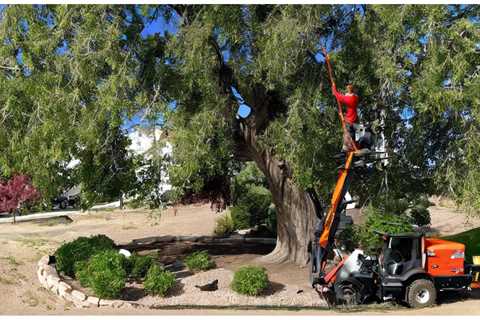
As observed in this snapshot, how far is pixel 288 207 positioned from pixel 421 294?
14.9 feet

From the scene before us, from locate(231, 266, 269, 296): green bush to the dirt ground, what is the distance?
0.89 m

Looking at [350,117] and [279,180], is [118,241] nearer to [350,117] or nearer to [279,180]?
[279,180]

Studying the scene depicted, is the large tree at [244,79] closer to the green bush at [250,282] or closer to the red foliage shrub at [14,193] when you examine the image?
the green bush at [250,282]

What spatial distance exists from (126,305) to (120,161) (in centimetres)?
335

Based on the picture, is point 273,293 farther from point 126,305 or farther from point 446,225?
point 446,225

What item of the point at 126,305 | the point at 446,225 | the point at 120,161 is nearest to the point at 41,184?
the point at 120,161

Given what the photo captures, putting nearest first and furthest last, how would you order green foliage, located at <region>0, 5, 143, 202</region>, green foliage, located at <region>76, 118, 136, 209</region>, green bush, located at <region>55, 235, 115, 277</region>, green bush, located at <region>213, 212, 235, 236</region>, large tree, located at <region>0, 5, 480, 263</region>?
large tree, located at <region>0, 5, 480, 263</region>, green foliage, located at <region>0, 5, 143, 202</region>, green foliage, located at <region>76, 118, 136, 209</region>, green bush, located at <region>55, 235, 115, 277</region>, green bush, located at <region>213, 212, 235, 236</region>

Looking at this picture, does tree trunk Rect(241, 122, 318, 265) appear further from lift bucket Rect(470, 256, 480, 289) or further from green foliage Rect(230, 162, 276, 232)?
green foliage Rect(230, 162, 276, 232)

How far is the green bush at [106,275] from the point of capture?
413 inches

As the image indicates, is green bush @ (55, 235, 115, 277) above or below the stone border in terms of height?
above

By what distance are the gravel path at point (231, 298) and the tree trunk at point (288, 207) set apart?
2.37 meters

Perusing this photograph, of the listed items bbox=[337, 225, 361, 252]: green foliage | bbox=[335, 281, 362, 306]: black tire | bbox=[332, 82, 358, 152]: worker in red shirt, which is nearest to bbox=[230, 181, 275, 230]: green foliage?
bbox=[337, 225, 361, 252]: green foliage

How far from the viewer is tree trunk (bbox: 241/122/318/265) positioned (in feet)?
43.4

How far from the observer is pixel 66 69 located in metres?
10.6
